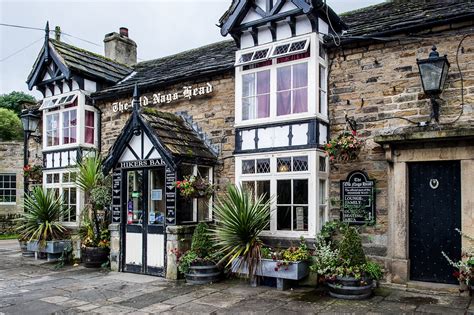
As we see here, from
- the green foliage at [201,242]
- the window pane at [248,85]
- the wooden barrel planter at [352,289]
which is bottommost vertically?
the wooden barrel planter at [352,289]

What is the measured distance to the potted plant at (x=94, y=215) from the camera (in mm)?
10180

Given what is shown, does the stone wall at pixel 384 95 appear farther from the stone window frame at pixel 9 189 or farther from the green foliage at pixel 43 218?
the stone window frame at pixel 9 189

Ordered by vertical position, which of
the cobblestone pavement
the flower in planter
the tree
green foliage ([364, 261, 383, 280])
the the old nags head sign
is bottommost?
the cobblestone pavement

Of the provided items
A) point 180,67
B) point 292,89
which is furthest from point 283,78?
point 180,67

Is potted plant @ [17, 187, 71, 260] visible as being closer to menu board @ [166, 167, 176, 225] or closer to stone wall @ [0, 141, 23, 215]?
menu board @ [166, 167, 176, 225]

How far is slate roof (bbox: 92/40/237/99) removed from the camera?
9962 millimetres

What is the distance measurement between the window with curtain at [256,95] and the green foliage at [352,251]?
120 inches

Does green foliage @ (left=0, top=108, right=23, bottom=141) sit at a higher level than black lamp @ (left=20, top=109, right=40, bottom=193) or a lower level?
higher

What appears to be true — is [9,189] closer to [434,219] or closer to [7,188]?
[7,188]

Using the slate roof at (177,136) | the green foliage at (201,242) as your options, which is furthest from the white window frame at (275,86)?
the green foliage at (201,242)

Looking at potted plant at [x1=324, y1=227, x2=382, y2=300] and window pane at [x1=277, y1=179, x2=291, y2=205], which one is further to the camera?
window pane at [x1=277, y1=179, x2=291, y2=205]

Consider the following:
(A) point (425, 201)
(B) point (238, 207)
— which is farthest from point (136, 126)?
(A) point (425, 201)

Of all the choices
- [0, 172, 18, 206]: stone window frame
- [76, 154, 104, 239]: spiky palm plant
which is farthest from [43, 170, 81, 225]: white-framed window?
[0, 172, 18, 206]: stone window frame

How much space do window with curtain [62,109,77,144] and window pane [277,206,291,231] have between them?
6793 mm
